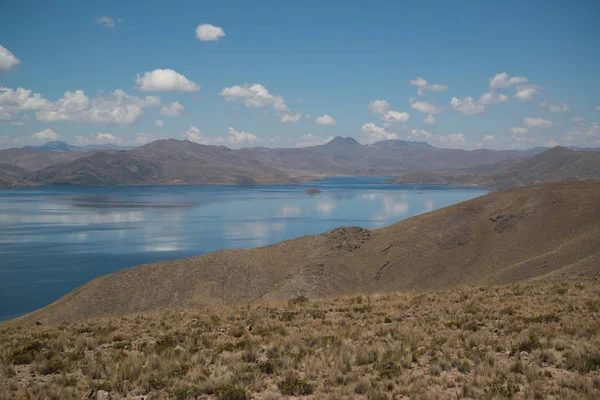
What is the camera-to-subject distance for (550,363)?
12.2 meters

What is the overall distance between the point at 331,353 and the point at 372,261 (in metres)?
46.3

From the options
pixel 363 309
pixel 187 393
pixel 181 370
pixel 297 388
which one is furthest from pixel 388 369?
pixel 363 309

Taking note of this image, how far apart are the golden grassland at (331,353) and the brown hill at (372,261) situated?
2950 cm

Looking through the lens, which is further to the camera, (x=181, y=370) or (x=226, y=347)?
(x=226, y=347)

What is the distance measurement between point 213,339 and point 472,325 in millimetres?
9369

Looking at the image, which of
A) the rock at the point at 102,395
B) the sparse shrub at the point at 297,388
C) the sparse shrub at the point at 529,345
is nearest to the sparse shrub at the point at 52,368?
the rock at the point at 102,395

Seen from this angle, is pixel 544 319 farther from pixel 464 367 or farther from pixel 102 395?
pixel 102 395

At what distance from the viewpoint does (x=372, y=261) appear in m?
59.1

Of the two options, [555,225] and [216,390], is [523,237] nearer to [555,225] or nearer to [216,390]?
[555,225]

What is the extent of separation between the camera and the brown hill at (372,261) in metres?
51.6

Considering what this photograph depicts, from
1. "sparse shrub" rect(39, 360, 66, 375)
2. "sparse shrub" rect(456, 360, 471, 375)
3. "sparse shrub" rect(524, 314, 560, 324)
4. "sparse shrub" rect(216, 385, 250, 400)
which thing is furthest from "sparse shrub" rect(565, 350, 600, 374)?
"sparse shrub" rect(39, 360, 66, 375)

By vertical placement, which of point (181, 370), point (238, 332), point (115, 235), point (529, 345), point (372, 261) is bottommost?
point (115, 235)

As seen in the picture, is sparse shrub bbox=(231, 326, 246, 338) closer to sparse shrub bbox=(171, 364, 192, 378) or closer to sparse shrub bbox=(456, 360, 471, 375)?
sparse shrub bbox=(171, 364, 192, 378)

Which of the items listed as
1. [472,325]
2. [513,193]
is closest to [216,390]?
[472,325]
